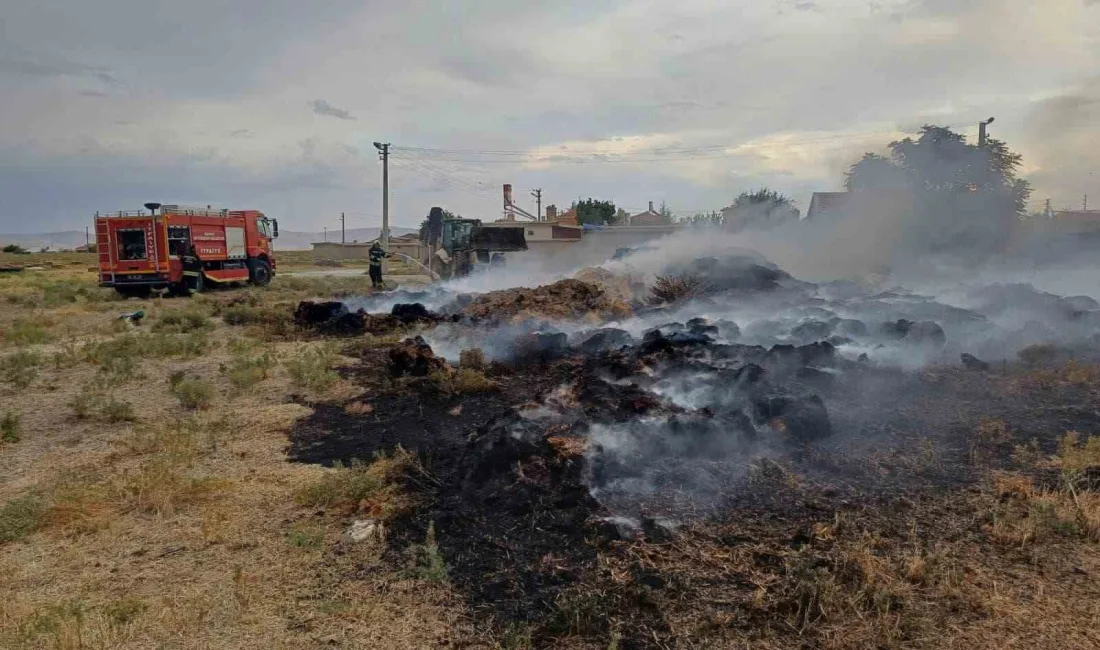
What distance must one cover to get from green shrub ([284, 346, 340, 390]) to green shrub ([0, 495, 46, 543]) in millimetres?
4243

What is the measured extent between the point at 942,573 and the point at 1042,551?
2.93 feet

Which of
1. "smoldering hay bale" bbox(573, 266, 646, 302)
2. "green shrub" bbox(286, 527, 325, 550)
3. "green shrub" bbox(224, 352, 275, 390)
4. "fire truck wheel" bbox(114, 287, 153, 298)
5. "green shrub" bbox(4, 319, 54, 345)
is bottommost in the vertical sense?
"green shrub" bbox(286, 527, 325, 550)

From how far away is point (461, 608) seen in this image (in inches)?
145

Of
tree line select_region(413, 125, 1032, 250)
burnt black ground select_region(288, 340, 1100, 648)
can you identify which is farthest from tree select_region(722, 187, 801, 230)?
burnt black ground select_region(288, 340, 1100, 648)

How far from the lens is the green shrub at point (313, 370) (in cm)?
924

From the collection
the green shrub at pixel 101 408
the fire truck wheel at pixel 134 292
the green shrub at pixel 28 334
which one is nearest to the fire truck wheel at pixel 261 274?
the fire truck wheel at pixel 134 292

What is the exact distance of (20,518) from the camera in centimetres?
476

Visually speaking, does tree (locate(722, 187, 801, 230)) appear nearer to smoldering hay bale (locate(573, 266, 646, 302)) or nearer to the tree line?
the tree line

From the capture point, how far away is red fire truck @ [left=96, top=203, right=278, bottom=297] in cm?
2128

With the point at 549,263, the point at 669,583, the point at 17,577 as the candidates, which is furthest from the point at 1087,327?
the point at 549,263

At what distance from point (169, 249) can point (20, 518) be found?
19534 millimetres

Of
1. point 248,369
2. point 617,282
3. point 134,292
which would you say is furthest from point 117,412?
point 134,292

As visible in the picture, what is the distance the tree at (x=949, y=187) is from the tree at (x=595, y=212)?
2915 centimetres

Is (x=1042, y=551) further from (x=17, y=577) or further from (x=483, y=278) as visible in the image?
(x=483, y=278)
